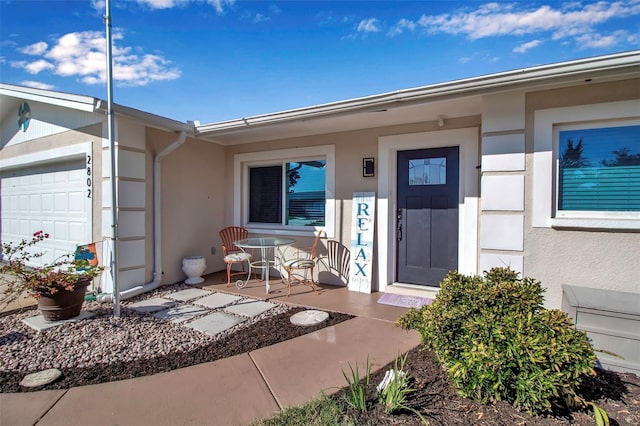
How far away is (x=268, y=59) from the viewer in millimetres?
6562

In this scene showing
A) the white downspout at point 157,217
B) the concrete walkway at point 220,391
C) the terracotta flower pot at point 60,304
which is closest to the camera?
the concrete walkway at point 220,391

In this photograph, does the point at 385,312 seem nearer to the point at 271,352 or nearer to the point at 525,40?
the point at 271,352

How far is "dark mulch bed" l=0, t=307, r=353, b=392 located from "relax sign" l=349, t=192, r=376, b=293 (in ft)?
4.12

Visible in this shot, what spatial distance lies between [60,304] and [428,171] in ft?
17.0

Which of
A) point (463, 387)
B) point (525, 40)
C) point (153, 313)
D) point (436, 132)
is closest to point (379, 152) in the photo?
point (436, 132)

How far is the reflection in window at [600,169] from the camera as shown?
3.17 metres

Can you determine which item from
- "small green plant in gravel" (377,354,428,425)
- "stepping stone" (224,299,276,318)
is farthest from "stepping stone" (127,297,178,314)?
"small green plant in gravel" (377,354,428,425)

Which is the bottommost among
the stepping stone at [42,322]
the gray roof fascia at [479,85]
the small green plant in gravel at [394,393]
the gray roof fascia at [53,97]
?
the stepping stone at [42,322]

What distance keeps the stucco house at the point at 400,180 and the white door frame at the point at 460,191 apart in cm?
2

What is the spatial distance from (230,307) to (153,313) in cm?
97

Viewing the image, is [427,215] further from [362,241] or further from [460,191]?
[362,241]

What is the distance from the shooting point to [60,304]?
369 cm

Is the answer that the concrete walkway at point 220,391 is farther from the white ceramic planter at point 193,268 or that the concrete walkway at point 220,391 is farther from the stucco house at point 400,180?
the white ceramic planter at point 193,268

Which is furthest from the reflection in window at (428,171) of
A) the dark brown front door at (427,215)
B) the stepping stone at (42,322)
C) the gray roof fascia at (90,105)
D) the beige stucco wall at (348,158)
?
the stepping stone at (42,322)
